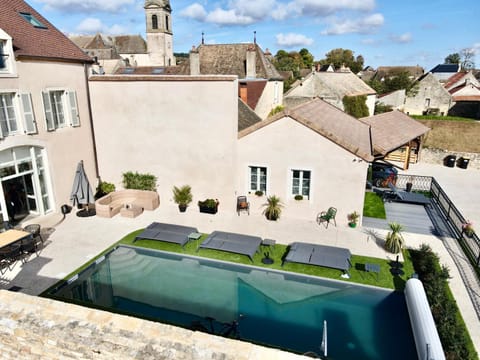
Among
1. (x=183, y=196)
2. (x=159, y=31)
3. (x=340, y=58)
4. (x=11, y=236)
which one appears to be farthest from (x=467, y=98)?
(x=340, y=58)

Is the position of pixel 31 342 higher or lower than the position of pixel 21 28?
lower

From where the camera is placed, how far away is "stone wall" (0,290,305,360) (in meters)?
6.46

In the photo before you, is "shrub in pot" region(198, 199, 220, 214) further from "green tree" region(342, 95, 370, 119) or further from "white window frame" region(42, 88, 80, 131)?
"green tree" region(342, 95, 370, 119)

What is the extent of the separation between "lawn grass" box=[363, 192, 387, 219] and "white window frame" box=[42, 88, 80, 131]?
52.7 ft

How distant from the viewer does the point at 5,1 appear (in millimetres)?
17016

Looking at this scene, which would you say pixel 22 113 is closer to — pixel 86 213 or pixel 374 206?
pixel 86 213

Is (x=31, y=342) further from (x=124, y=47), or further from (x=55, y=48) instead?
(x=124, y=47)

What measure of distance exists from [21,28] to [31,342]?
1490 centimetres

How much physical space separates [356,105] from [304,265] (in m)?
30.1

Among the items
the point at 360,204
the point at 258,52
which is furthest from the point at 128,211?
Result: the point at 258,52

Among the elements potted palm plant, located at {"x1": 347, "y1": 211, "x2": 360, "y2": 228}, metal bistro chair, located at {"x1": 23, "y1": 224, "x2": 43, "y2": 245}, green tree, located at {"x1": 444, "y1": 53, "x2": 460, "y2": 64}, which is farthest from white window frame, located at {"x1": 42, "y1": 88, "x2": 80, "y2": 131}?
green tree, located at {"x1": 444, "y1": 53, "x2": 460, "y2": 64}

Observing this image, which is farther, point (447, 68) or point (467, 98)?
point (447, 68)

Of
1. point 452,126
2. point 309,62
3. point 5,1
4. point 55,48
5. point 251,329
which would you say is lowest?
point 251,329

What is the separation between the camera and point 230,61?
119 feet
